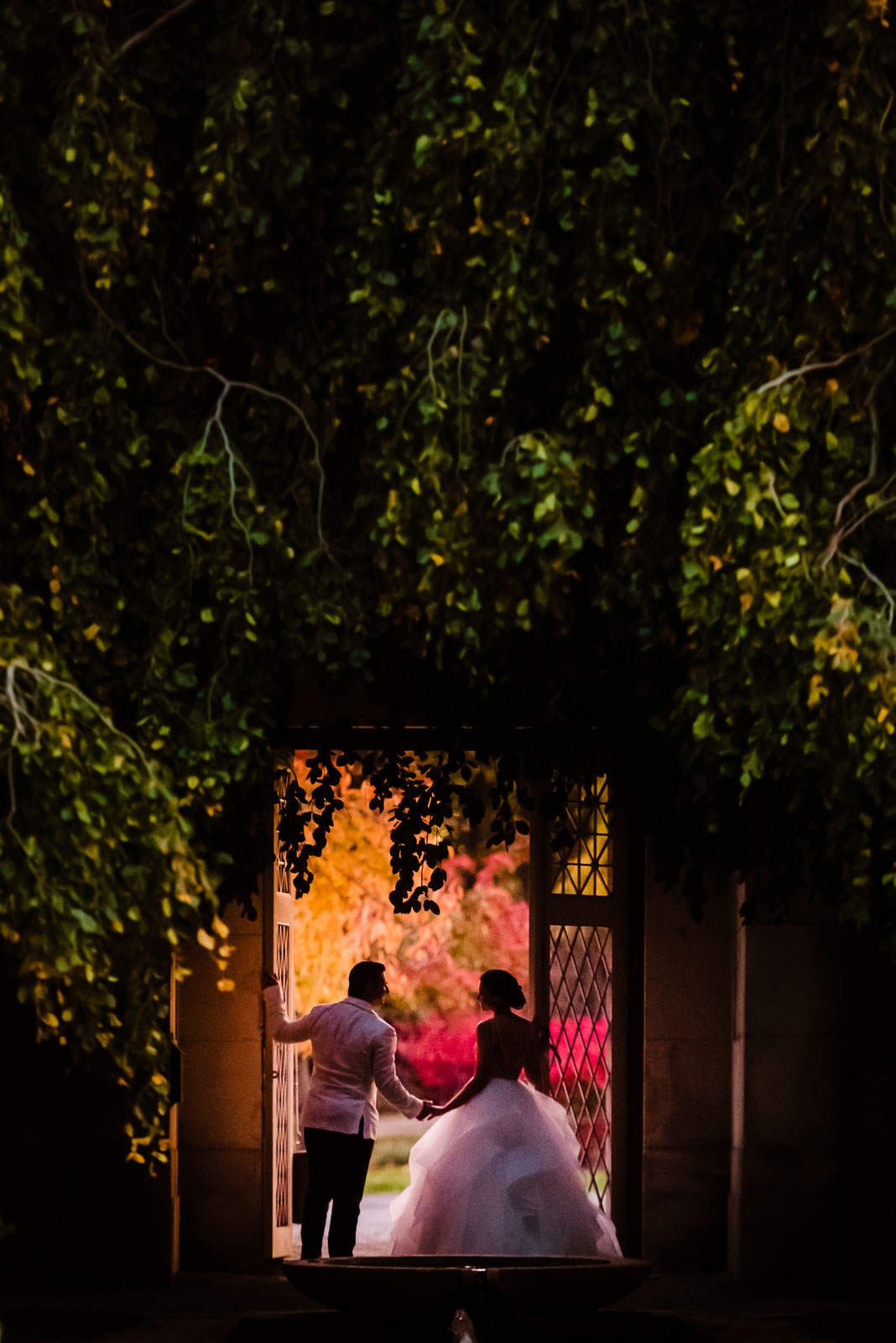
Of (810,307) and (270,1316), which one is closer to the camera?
(810,307)

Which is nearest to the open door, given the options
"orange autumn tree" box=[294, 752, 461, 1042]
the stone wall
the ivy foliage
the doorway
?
the doorway

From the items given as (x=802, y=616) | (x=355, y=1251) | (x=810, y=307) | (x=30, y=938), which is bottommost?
(x=355, y=1251)

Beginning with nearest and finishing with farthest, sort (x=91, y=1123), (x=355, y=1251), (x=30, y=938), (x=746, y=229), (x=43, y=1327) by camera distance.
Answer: (x=30, y=938), (x=746, y=229), (x=43, y=1327), (x=91, y=1123), (x=355, y=1251)

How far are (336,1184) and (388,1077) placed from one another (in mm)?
703

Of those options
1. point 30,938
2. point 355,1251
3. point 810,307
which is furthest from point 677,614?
point 355,1251

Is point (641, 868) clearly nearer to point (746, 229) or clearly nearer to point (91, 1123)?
point (91, 1123)

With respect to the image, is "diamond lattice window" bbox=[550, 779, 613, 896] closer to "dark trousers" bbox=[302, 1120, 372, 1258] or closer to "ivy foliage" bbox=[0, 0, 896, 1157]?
"dark trousers" bbox=[302, 1120, 372, 1258]

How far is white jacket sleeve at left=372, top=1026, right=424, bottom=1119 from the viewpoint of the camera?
10.4 m

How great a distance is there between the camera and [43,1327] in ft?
33.1

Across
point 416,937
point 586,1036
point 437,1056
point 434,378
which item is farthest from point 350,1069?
point 416,937

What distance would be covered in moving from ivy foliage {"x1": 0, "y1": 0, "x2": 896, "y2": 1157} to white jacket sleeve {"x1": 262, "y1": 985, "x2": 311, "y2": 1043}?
11.1 ft

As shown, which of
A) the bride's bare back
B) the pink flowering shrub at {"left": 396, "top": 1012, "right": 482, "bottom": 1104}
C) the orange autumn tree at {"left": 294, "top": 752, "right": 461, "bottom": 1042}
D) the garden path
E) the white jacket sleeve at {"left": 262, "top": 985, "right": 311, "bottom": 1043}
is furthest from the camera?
the pink flowering shrub at {"left": 396, "top": 1012, "right": 482, "bottom": 1104}

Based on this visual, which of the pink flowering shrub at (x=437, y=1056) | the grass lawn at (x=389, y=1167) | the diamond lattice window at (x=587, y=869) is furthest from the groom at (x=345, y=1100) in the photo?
the pink flowering shrub at (x=437, y=1056)

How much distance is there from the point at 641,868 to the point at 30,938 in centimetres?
653
